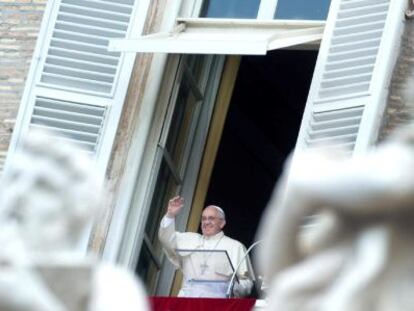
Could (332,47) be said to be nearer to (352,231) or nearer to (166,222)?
(166,222)

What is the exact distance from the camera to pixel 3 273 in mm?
7547

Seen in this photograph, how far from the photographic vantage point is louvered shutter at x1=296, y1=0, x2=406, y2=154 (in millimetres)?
18266

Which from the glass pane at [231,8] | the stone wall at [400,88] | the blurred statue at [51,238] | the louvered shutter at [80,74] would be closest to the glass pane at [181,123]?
the glass pane at [231,8]

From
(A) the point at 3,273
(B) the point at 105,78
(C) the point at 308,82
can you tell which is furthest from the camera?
(C) the point at 308,82

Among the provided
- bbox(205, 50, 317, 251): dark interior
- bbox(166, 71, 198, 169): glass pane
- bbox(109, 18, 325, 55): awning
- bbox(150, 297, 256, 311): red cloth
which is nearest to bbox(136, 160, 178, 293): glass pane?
bbox(166, 71, 198, 169): glass pane

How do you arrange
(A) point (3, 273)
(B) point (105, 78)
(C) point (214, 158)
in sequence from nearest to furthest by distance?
1. (A) point (3, 273)
2. (B) point (105, 78)
3. (C) point (214, 158)

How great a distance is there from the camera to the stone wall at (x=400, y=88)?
18.1m

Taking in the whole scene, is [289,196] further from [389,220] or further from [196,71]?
[196,71]

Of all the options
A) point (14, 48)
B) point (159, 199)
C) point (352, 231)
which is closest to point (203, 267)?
point (159, 199)

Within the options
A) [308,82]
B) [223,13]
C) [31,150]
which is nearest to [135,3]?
[223,13]

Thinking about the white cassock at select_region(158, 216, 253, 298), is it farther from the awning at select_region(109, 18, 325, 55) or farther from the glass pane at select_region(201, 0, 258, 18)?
Result: the glass pane at select_region(201, 0, 258, 18)

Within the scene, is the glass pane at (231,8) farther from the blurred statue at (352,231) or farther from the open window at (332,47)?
the blurred statue at (352,231)

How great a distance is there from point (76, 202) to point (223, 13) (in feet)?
38.9

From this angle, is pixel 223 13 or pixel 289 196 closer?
pixel 289 196
